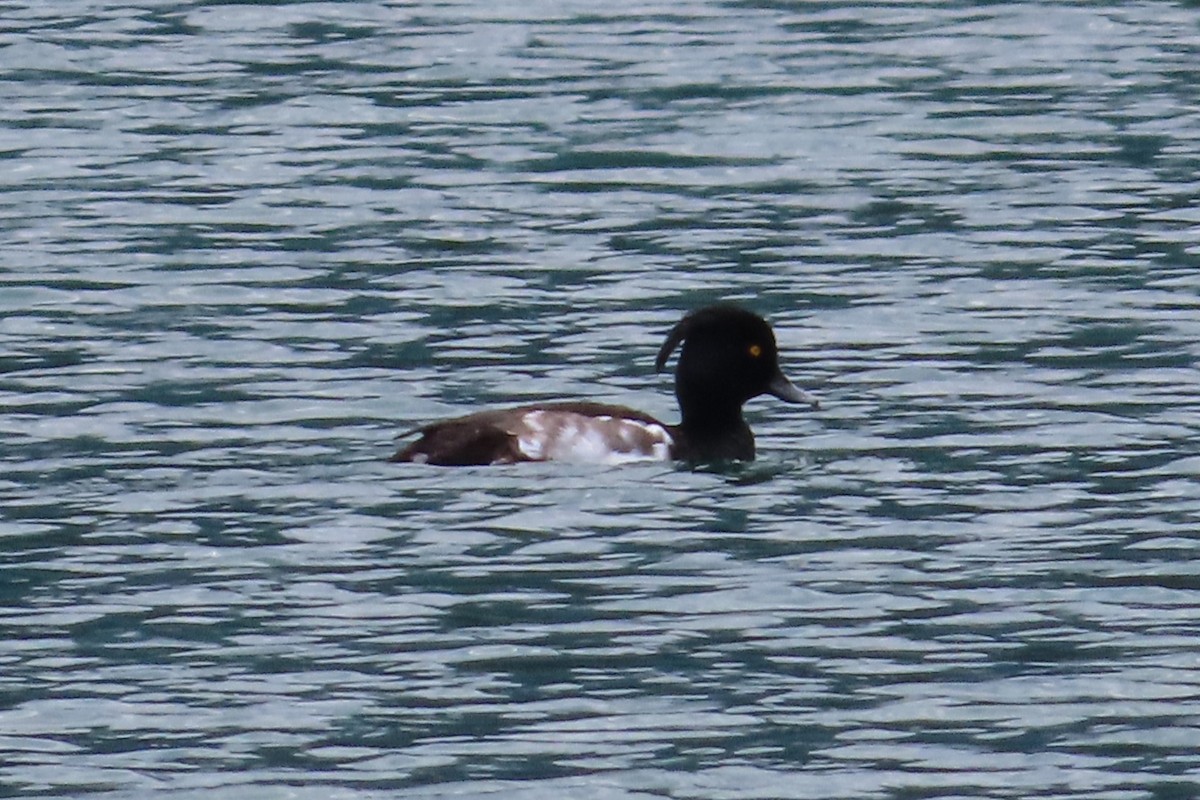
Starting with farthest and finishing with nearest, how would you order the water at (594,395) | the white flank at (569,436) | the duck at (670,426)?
the white flank at (569,436) < the duck at (670,426) < the water at (594,395)

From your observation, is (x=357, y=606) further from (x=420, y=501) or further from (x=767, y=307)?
(x=767, y=307)

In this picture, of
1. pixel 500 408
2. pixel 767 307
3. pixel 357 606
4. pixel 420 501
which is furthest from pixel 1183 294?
pixel 357 606

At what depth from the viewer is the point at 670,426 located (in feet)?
51.0

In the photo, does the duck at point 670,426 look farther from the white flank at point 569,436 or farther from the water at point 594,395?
the water at point 594,395

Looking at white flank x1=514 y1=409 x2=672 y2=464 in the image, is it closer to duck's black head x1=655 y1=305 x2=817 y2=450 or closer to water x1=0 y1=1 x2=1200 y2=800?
water x1=0 y1=1 x2=1200 y2=800

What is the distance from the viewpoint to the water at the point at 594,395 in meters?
10.6

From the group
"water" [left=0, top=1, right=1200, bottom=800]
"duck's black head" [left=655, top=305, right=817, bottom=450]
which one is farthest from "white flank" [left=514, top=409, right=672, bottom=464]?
"duck's black head" [left=655, top=305, right=817, bottom=450]

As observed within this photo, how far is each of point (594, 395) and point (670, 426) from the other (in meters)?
0.80

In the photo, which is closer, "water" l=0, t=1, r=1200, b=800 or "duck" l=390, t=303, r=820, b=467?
"water" l=0, t=1, r=1200, b=800

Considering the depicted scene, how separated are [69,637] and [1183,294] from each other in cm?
828

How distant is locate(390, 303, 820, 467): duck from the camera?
47.3ft

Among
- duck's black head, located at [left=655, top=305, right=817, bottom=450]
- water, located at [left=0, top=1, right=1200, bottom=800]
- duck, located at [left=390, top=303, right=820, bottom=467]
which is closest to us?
water, located at [left=0, top=1, right=1200, bottom=800]

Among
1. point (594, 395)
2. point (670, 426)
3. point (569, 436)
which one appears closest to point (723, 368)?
point (670, 426)

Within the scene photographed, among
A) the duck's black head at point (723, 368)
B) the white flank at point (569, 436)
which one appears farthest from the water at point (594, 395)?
the duck's black head at point (723, 368)
